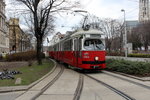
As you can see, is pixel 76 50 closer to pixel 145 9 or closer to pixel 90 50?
pixel 90 50

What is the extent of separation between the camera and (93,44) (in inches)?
677

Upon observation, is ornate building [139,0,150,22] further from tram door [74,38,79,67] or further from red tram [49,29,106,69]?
red tram [49,29,106,69]

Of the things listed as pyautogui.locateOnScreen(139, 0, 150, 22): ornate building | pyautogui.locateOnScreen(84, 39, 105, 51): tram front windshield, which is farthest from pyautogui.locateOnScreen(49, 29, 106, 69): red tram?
pyautogui.locateOnScreen(139, 0, 150, 22): ornate building

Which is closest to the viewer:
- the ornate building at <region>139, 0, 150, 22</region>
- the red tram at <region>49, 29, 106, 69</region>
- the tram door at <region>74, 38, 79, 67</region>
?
the red tram at <region>49, 29, 106, 69</region>

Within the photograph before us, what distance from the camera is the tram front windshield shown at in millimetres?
16958

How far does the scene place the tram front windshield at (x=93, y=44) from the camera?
668 inches

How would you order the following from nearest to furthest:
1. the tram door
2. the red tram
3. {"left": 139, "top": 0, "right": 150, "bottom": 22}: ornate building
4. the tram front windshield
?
1. the red tram
2. the tram front windshield
3. the tram door
4. {"left": 139, "top": 0, "right": 150, "bottom": 22}: ornate building

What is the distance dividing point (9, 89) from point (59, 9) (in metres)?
16.0

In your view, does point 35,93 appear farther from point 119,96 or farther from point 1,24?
point 1,24

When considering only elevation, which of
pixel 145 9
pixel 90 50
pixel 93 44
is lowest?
pixel 90 50

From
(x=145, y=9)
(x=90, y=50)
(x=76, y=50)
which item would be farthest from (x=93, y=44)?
(x=145, y=9)

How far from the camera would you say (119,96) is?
866 centimetres

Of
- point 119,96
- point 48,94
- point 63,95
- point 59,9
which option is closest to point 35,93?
point 48,94

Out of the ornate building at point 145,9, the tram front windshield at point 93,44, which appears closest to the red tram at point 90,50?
the tram front windshield at point 93,44
